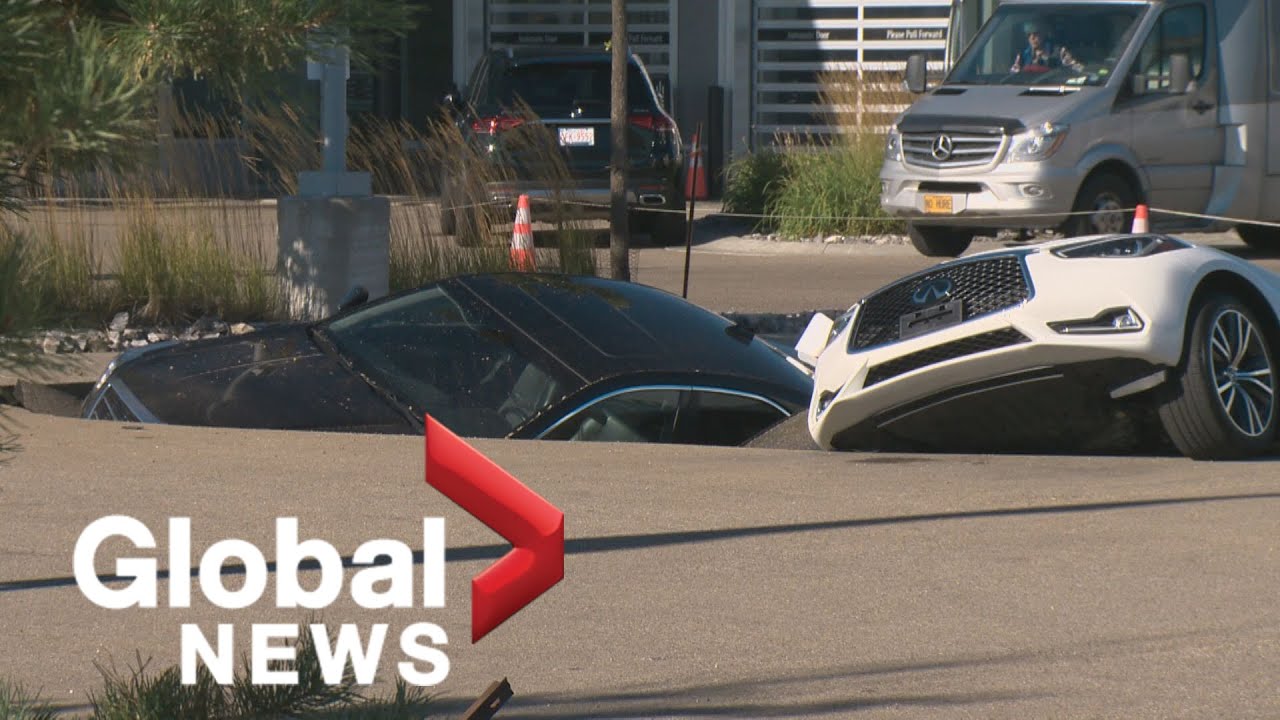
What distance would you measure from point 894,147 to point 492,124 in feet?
12.5

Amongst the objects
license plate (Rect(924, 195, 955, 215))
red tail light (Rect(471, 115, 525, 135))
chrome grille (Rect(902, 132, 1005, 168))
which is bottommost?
license plate (Rect(924, 195, 955, 215))

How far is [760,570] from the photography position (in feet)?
18.1

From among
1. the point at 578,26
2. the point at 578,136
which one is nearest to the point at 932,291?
the point at 578,136

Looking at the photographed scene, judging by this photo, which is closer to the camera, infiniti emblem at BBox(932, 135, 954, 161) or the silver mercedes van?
the silver mercedes van

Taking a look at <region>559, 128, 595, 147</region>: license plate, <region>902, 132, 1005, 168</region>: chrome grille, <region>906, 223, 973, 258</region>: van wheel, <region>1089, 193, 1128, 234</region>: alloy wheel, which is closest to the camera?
<region>1089, 193, 1128, 234</region>: alloy wheel

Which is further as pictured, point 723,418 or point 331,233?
point 331,233

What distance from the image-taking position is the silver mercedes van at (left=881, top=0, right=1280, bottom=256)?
1596cm

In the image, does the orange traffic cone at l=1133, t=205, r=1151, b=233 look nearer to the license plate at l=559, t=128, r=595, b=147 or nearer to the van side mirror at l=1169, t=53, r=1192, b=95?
the van side mirror at l=1169, t=53, r=1192, b=95

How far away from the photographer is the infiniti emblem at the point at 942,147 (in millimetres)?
16359

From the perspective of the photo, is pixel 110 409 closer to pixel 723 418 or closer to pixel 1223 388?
pixel 723 418

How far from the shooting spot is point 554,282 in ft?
26.9

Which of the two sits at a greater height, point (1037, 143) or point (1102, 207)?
point (1037, 143)

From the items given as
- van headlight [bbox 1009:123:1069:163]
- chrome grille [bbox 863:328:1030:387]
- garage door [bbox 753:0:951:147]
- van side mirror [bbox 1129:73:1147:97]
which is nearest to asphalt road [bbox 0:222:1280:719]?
chrome grille [bbox 863:328:1030:387]

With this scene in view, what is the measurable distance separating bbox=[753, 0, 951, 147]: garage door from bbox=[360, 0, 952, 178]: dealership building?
0.04 ft
